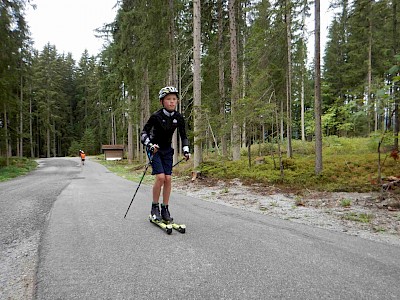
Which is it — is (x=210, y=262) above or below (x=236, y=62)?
below

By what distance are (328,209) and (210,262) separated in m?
4.03

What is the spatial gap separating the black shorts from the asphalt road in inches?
35.2

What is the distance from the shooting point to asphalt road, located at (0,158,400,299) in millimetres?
2113

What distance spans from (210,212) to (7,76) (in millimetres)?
17485

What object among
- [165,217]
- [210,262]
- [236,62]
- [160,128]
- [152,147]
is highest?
[236,62]

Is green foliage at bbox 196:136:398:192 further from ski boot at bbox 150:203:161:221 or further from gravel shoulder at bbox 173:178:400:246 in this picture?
ski boot at bbox 150:203:161:221

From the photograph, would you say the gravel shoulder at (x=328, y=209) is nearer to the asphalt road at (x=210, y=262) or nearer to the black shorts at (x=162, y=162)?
the asphalt road at (x=210, y=262)

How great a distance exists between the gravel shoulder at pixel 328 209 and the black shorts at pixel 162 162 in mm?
2397

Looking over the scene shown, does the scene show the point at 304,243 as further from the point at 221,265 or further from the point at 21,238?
the point at 21,238

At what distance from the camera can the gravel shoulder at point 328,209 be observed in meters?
4.15

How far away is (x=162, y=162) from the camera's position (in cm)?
414

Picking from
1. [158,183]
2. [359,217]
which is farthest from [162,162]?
[359,217]

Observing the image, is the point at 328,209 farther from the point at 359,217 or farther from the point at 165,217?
the point at 165,217

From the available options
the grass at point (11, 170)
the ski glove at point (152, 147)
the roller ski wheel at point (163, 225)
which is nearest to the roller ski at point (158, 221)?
the roller ski wheel at point (163, 225)
